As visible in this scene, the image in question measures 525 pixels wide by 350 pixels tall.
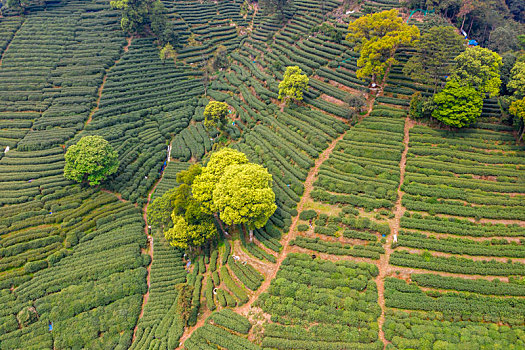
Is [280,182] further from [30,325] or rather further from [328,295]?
[30,325]

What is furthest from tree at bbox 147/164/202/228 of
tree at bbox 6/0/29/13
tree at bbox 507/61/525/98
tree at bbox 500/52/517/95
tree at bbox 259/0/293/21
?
tree at bbox 6/0/29/13

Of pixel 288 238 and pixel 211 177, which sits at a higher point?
pixel 211 177

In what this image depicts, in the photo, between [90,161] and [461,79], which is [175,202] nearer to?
[90,161]

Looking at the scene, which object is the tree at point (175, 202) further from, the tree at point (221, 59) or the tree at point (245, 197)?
the tree at point (221, 59)

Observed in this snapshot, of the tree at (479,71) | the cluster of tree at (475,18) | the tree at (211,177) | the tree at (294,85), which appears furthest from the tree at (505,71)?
the tree at (211,177)

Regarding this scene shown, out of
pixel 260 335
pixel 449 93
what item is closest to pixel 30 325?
pixel 260 335

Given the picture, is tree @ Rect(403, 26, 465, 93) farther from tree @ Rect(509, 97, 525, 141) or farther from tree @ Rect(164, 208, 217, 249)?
tree @ Rect(164, 208, 217, 249)

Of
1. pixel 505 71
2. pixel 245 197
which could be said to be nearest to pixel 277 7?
pixel 505 71
